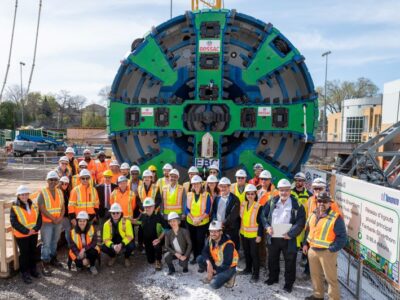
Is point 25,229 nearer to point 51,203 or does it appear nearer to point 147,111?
point 51,203

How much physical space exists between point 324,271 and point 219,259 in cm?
125

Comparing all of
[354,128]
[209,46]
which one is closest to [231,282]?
[209,46]

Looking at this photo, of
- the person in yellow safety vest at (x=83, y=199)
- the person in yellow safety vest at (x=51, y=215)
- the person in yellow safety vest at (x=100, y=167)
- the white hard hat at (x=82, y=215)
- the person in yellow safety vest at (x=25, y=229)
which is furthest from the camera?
the person in yellow safety vest at (x=100, y=167)

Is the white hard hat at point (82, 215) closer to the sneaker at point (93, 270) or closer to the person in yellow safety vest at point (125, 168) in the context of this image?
the sneaker at point (93, 270)

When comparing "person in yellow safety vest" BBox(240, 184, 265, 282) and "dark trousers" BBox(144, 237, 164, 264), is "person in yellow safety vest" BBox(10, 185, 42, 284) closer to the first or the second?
"dark trousers" BBox(144, 237, 164, 264)

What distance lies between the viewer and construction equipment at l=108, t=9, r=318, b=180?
5078mm

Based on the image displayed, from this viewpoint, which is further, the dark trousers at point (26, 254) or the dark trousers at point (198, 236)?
the dark trousers at point (198, 236)

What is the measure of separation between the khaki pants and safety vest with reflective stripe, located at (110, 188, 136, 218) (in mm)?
2645

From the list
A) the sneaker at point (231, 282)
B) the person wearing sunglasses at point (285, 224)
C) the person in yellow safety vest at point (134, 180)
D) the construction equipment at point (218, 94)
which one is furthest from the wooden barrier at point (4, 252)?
the person wearing sunglasses at point (285, 224)

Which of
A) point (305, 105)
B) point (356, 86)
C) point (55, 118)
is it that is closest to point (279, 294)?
point (305, 105)

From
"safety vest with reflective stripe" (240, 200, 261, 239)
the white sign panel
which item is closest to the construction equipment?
the white sign panel

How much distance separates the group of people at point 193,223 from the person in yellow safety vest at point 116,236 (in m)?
0.01

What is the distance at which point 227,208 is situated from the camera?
452 centimetres

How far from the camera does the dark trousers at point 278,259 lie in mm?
4031
